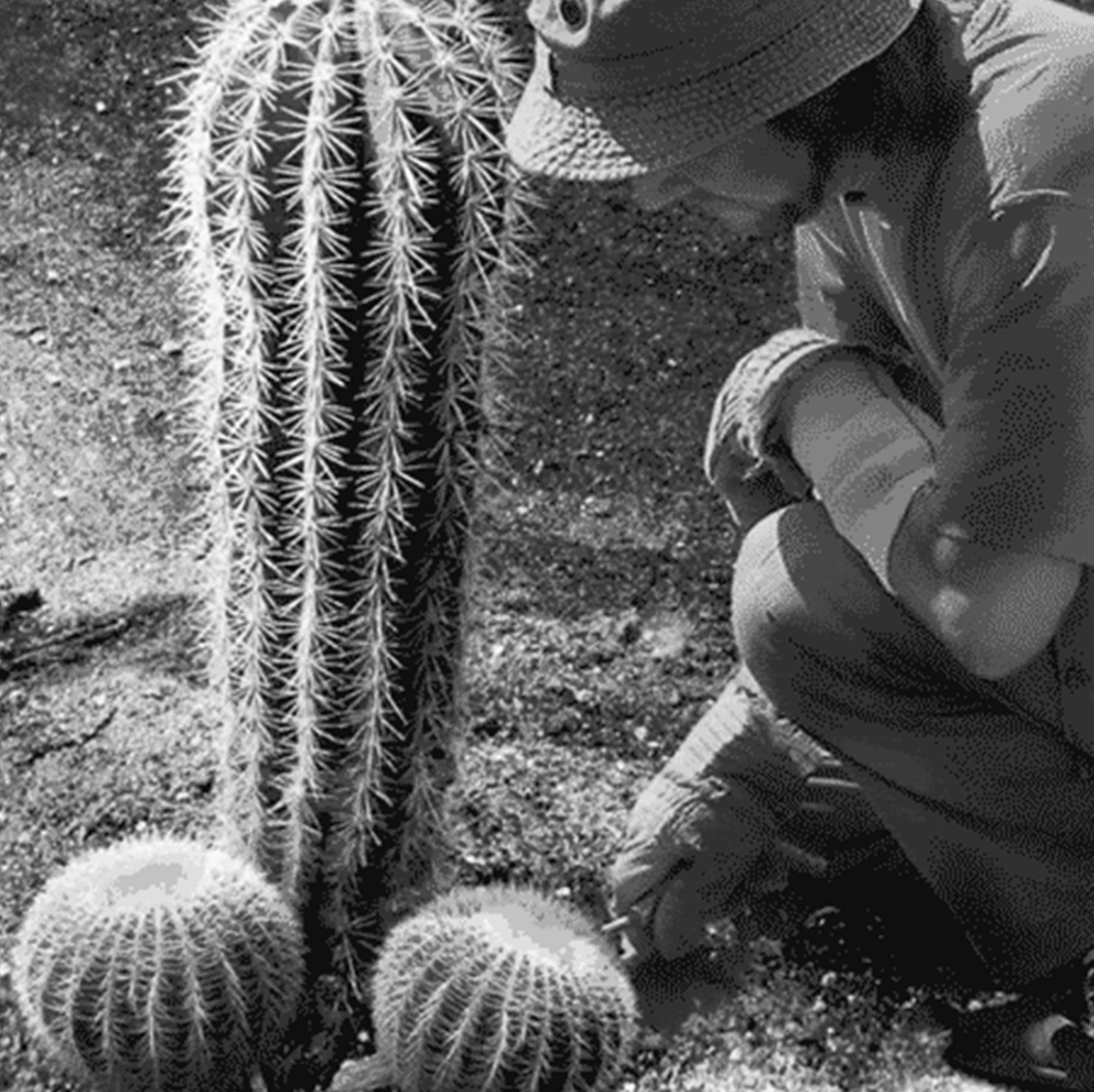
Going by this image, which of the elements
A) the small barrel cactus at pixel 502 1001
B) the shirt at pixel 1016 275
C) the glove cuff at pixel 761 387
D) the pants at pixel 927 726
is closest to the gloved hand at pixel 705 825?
the pants at pixel 927 726

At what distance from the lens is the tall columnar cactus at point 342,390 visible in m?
2.16

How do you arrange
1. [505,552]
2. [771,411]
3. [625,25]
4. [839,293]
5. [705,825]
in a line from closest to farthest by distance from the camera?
[625,25]
[771,411]
[839,293]
[705,825]
[505,552]

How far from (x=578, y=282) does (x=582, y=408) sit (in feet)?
1.06

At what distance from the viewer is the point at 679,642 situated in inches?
123

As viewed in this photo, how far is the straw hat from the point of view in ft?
5.80

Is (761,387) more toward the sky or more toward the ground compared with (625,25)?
more toward the ground

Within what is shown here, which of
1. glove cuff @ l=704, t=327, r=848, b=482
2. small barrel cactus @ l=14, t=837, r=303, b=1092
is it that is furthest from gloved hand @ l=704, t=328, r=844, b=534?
small barrel cactus @ l=14, t=837, r=303, b=1092

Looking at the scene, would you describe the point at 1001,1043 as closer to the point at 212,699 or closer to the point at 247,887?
the point at 247,887

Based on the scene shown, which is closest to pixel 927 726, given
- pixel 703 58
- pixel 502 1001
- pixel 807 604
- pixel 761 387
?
pixel 807 604

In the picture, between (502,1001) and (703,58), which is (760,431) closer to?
(703,58)

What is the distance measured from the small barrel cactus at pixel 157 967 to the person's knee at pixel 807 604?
0.60 meters

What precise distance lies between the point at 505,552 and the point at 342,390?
1046 millimetres

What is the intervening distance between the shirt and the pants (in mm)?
357

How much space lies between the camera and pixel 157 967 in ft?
7.34
